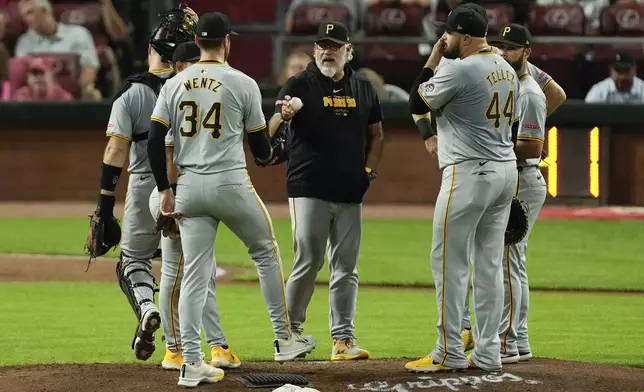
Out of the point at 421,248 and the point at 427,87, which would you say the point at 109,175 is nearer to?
the point at 427,87

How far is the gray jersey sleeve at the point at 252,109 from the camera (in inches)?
280

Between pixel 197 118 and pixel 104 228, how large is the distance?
113cm

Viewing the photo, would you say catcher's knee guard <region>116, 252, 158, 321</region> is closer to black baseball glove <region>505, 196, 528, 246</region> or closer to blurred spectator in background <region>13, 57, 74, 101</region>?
black baseball glove <region>505, 196, 528, 246</region>

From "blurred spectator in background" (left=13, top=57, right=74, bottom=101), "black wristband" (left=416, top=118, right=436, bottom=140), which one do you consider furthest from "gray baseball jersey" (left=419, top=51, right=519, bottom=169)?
"blurred spectator in background" (left=13, top=57, right=74, bottom=101)

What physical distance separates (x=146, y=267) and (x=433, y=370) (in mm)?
1818

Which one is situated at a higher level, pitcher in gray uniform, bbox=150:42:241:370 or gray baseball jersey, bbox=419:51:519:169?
gray baseball jersey, bbox=419:51:519:169

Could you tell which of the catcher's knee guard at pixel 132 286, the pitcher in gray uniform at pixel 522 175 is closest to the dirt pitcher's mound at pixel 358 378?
the pitcher in gray uniform at pixel 522 175

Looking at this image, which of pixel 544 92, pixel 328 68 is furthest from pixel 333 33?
pixel 544 92

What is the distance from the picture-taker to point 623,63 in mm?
16562

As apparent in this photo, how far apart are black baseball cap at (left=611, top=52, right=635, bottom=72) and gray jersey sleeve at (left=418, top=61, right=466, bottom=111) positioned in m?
9.77

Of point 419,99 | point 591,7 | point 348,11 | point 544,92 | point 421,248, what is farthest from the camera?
point 591,7

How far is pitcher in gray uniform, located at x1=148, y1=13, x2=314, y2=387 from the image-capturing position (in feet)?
23.0

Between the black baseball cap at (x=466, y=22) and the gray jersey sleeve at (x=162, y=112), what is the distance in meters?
1.57

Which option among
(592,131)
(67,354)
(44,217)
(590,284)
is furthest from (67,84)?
(67,354)
